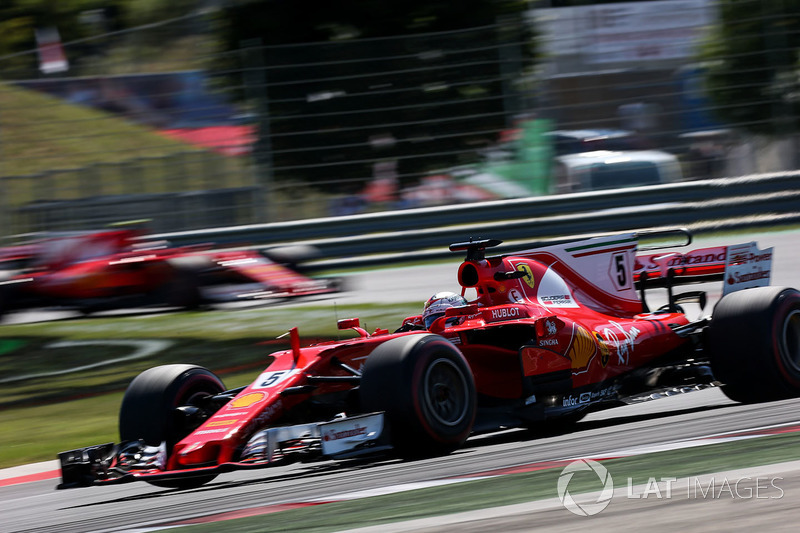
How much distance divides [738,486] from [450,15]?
13.3 m

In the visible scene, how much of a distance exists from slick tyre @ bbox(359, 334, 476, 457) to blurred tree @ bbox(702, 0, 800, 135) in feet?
29.3

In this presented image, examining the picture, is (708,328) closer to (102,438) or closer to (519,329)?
(519,329)

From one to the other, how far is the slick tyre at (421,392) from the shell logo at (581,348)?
2.99 feet

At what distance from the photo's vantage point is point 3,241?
13664 millimetres

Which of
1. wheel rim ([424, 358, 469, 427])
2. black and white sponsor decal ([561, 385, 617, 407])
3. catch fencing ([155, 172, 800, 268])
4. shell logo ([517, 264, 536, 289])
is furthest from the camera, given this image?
catch fencing ([155, 172, 800, 268])

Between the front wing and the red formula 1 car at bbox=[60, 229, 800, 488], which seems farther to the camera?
the red formula 1 car at bbox=[60, 229, 800, 488]

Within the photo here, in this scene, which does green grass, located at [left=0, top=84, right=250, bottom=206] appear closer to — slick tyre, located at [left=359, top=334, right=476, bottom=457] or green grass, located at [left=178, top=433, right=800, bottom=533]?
slick tyre, located at [left=359, top=334, right=476, bottom=457]

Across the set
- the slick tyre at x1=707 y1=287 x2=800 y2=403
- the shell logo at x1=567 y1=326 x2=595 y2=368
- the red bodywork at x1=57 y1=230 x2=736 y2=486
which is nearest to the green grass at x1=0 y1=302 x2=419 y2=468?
the red bodywork at x1=57 y1=230 x2=736 y2=486

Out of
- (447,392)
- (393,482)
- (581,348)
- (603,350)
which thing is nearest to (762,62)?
(603,350)

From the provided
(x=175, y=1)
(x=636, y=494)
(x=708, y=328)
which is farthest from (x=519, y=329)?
(x=175, y=1)

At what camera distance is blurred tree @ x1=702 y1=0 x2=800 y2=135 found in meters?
13.7

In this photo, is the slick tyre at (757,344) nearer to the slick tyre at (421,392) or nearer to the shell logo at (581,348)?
the shell logo at (581,348)

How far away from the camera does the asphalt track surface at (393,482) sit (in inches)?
188

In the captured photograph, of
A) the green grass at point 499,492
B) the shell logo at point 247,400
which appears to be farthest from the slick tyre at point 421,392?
the green grass at point 499,492
